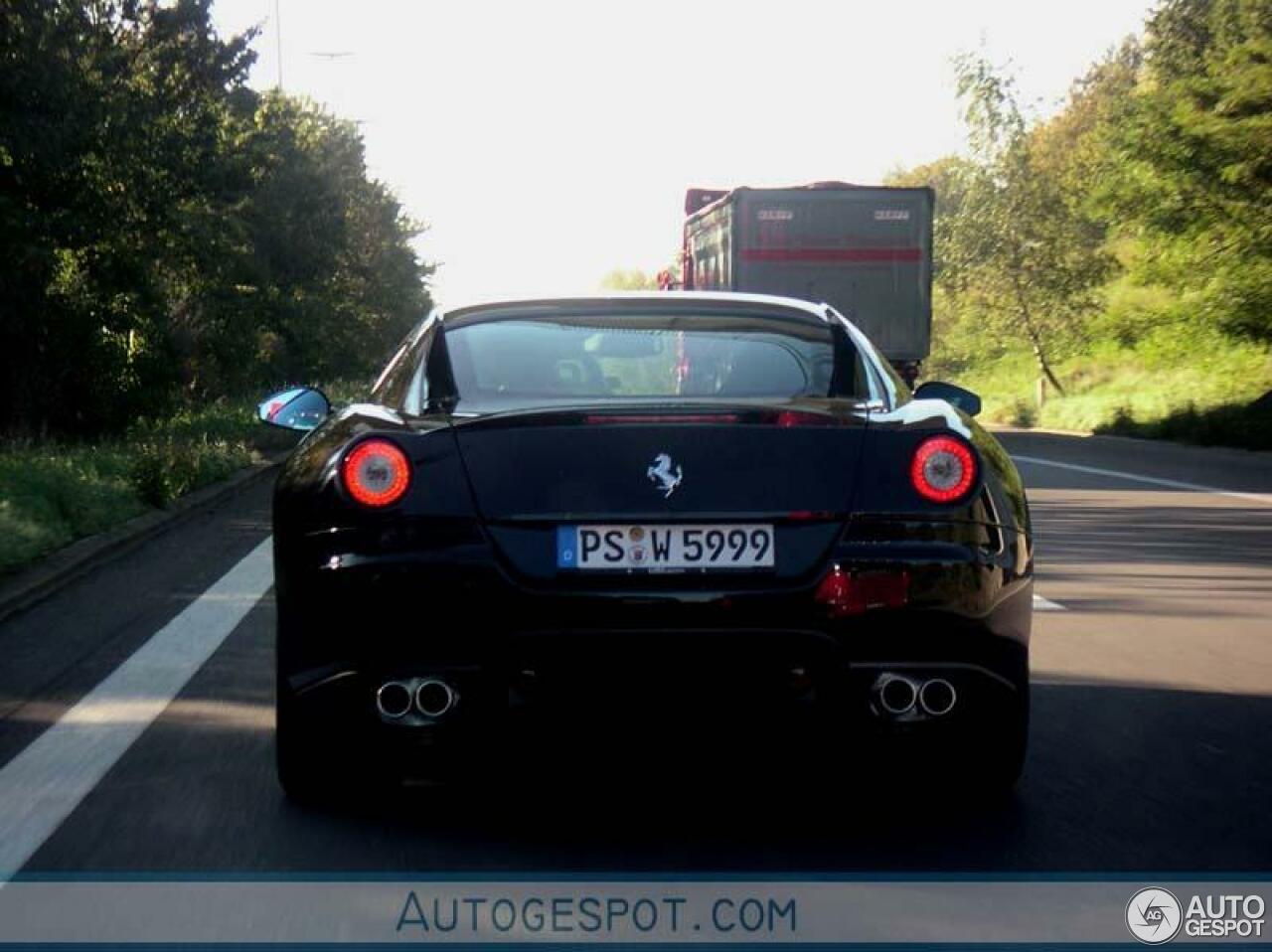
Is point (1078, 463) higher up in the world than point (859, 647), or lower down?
lower down

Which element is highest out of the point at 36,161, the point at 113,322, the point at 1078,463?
the point at 36,161

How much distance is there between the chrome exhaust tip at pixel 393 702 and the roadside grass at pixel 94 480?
693 centimetres

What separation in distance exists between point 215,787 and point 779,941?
2.14 metres

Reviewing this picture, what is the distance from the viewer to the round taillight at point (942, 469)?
5.19m

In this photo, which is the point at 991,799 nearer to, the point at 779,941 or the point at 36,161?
the point at 779,941

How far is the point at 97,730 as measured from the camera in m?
6.69

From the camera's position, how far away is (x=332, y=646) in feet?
16.8

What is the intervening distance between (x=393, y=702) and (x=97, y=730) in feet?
6.44

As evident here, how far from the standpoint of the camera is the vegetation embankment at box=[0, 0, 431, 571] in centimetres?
1866

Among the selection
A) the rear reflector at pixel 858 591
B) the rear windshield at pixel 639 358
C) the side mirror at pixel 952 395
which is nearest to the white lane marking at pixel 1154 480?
the side mirror at pixel 952 395

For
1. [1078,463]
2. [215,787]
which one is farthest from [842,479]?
[1078,463]

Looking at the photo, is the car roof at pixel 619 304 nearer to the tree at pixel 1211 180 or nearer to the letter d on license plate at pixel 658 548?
the letter d on license plate at pixel 658 548

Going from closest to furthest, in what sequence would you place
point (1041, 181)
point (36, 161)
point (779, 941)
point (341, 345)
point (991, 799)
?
point (779, 941) < point (991, 799) < point (36, 161) < point (341, 345) < point (1041, 181)

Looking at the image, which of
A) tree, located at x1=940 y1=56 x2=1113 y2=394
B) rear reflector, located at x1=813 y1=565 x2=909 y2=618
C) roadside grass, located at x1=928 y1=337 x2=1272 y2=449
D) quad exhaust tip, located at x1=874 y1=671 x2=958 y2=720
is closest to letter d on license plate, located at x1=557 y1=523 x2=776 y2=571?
rear reflector, located at x1=813 y1=565 x2=909 y2=618
